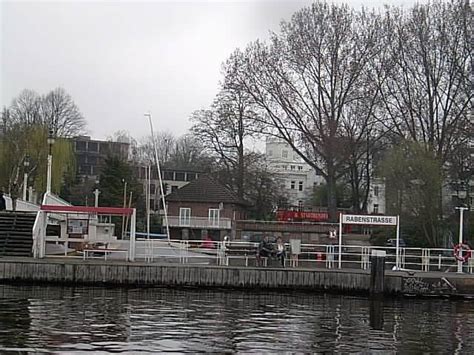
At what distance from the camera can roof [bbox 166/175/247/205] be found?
7406cm

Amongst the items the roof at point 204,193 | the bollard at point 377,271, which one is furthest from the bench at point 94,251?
the roof at point 204,193

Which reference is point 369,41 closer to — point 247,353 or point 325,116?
point 325,116

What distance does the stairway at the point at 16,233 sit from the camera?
36344 mm

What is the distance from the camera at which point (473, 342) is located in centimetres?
2053

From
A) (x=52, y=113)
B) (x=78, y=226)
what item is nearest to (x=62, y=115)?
(x=52, y=113)

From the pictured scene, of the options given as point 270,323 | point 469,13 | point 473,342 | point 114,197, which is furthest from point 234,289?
point 114,197

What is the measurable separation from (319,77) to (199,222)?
21.6 meters

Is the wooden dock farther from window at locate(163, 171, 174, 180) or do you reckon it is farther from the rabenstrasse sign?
window at locate(163, 171, 174, 180)

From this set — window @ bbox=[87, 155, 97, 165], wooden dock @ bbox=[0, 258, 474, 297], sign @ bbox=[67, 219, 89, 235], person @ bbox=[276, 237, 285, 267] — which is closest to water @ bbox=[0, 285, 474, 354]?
wooden dock @ bbox=[0, 258, 474, 297]

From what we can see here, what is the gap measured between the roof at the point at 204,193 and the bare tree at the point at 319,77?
15370 mm

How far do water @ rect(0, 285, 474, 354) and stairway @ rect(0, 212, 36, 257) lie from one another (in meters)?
5.41

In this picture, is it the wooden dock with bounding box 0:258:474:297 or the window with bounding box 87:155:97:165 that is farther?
the window with bounding box 87:155:97:165

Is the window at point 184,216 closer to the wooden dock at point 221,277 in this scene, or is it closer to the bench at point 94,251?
the bench at point 94,251

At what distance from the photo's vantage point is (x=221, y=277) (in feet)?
109
